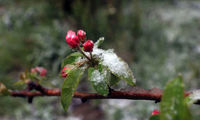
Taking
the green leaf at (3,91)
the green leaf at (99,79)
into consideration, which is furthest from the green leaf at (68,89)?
the green leaf at (3,91)

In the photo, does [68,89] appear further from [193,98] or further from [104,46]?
[104,46]

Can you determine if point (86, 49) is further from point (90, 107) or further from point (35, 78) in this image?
point (90, 107)

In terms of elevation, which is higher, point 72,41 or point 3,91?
point 72,41

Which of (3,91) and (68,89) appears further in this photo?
(3,91)

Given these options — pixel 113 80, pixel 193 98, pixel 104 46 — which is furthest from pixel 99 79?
pixel 104 46

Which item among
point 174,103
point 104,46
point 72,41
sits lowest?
point 174,103

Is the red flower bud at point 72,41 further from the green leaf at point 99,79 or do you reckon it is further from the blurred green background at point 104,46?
the blurred green background at point 104,46

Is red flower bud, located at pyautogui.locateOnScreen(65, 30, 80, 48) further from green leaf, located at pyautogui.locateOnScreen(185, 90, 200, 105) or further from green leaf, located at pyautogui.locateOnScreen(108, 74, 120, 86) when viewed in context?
green leaf, located at pyautogui.locateOnScreen(185, 90, 200, 105)
